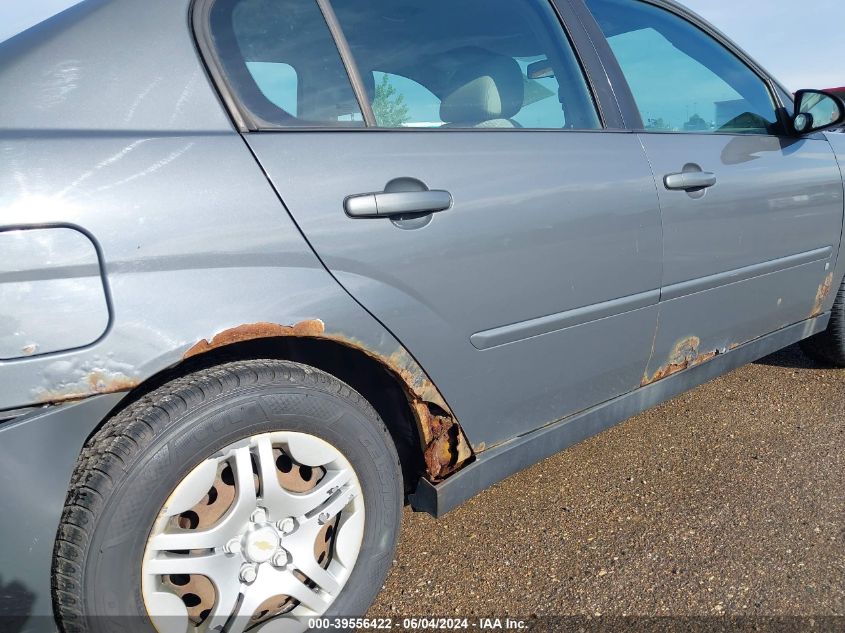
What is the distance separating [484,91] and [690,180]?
30.2 inches

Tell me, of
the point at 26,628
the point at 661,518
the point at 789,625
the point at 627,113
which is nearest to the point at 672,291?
the point at 627,113


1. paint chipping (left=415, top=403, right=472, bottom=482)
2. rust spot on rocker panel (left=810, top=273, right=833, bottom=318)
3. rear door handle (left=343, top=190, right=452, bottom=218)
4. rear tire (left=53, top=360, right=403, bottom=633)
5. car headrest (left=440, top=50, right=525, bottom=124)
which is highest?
car headrest (left=440, top=50, right=525, bottom=124)

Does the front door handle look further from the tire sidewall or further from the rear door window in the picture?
the tire sidewall

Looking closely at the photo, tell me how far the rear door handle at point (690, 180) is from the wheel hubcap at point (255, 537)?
1.39m

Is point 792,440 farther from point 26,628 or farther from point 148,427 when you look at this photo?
point 26,628

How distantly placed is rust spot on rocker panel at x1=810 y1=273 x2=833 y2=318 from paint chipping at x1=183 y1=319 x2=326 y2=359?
8.15 ft

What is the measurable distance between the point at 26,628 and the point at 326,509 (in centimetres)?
62

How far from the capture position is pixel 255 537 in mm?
1422

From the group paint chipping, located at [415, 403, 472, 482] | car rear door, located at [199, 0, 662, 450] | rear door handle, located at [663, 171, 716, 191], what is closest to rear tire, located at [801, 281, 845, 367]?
rear door handle, located at [663, 171, 716, 191]

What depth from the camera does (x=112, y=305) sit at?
1.18 m

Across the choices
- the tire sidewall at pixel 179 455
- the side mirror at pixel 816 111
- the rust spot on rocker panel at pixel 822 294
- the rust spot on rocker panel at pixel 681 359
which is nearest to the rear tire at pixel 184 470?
the tire sidewall at pixel 179 455

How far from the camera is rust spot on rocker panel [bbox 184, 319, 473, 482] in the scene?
1.33m

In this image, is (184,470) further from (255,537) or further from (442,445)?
(442,445)

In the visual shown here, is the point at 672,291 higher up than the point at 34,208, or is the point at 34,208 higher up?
the point at 34,208
